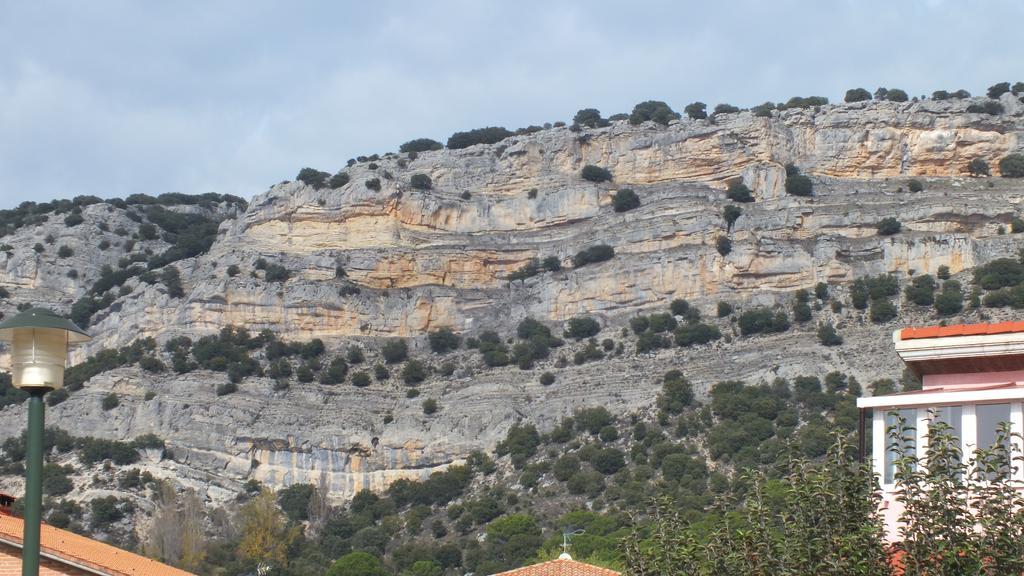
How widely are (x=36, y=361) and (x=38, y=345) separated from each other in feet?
0.44

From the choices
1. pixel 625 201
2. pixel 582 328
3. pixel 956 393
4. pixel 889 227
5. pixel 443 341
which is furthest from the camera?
pixel 625 201

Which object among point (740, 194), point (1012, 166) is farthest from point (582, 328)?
point (1012, 166)

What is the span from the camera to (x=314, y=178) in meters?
115

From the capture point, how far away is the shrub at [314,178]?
113812 mm

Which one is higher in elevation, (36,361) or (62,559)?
(36,361)

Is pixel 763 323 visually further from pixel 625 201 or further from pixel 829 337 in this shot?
pixel 625 201

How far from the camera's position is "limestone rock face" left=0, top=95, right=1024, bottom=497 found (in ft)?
311

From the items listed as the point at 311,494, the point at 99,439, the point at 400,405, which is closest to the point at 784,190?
the point at 400,405

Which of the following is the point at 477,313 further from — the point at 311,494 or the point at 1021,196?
the point at 1021,196

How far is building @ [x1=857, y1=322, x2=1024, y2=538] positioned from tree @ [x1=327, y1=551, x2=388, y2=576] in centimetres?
5191

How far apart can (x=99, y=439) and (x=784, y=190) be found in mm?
42408

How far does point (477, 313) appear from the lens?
10569 centimetres

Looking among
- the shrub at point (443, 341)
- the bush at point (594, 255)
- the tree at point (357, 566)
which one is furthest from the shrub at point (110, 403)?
the tree at point (357, 566)

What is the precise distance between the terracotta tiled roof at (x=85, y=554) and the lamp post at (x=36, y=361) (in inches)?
389
